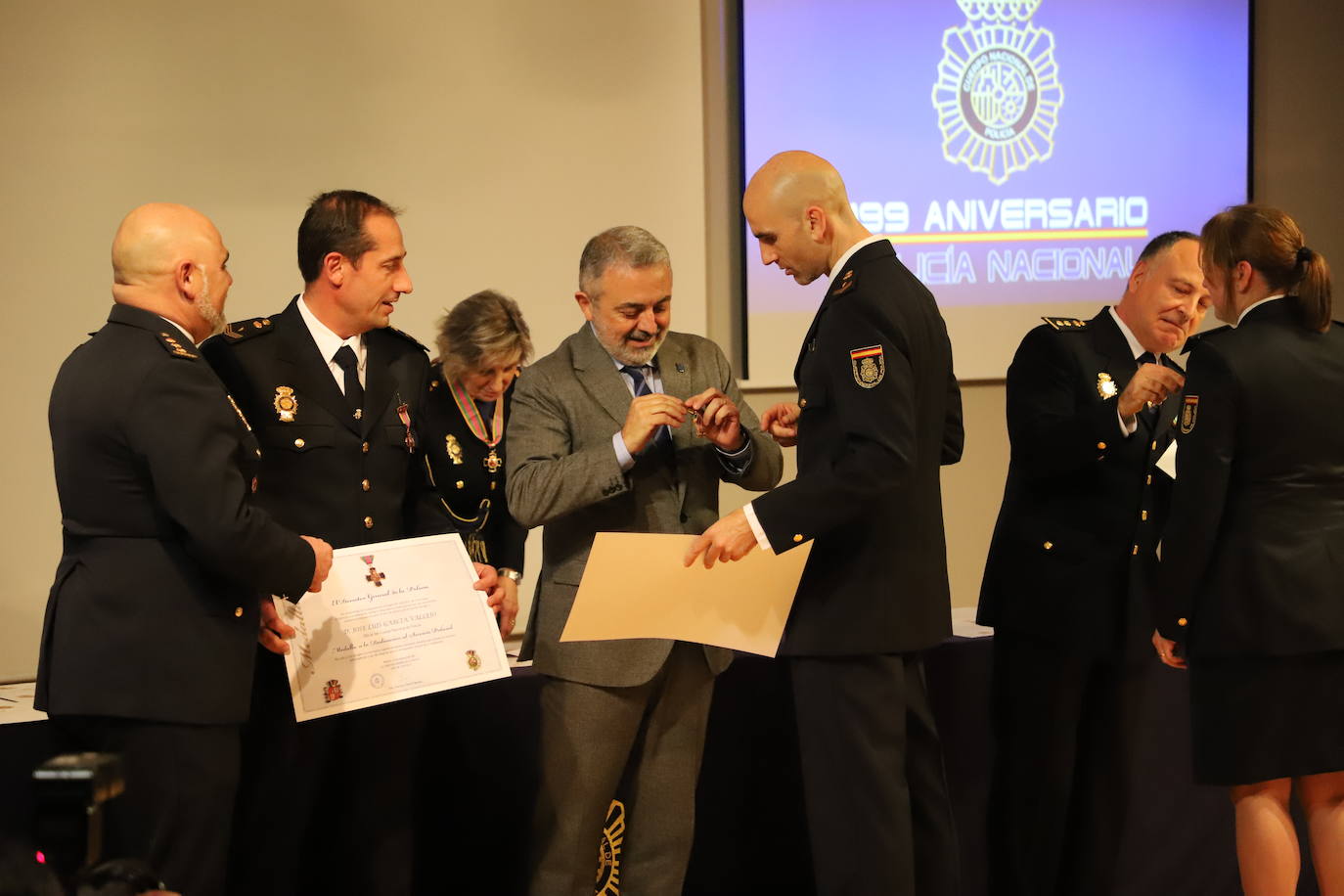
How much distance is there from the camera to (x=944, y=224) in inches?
194

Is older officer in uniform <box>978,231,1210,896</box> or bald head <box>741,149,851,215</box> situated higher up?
bald head <box>741,149,851,215</box>

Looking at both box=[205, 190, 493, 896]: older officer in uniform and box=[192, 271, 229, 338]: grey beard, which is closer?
box=[192, 271, 229, 338]: grey beard

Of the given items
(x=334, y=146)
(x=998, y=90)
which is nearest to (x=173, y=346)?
(x=334, y=146)

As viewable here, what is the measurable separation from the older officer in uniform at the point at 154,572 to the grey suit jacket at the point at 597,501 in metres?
0.58

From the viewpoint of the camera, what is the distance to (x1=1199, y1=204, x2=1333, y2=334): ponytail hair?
2.37m

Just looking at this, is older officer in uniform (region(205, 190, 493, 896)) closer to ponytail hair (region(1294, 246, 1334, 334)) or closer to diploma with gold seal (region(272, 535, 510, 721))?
diploma with gold seal (region(272, 535, 510, 721))

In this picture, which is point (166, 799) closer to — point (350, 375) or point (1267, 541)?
point (350, 375)

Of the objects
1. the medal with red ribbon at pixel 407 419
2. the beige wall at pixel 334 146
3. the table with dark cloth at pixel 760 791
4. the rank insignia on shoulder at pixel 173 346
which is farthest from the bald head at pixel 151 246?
the beige wall at pixel 334 146

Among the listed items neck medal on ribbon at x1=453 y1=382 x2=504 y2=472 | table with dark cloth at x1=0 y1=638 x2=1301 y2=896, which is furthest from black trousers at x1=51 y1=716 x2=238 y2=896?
neck medal on ribbon at x1=453 y1=382 x2=504 y2=472


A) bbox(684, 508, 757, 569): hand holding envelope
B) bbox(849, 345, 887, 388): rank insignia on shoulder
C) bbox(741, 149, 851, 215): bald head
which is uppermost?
bbox(741, 149, 851, 215): bald head

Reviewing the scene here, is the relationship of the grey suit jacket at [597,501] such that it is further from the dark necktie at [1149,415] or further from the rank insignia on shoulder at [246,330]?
the dark necktie at [1149,415]

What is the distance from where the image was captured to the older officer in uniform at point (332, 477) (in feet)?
7.64

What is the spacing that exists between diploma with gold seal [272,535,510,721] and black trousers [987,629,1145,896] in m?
1.26

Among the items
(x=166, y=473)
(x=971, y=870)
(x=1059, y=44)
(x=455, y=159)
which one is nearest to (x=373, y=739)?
(x=166, y=473)
